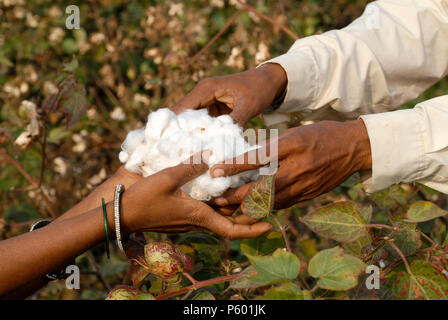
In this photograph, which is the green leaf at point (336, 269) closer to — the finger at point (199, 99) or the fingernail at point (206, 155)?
the fingernail at point (206, 155)

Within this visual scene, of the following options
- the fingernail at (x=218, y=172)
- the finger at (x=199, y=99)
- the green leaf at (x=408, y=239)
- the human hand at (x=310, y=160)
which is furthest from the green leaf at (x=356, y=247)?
the finger at (x=199, y=99)

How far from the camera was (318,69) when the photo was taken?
143cm

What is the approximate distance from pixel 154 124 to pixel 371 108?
29.0 inches

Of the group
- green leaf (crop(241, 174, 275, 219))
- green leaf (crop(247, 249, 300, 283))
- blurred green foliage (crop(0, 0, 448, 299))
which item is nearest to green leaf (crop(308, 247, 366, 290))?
green leaf (crop(247, 249, 300, 283))

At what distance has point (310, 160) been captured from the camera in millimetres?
1084

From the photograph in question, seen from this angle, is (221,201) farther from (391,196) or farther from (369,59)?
(369,59)

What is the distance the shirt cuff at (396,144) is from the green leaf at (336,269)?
411 millimetres

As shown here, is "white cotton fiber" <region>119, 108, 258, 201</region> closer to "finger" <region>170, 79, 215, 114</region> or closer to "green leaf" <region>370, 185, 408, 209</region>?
"finger" <region>170, 79, 215, 114</region>

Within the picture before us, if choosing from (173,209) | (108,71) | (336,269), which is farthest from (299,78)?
(108,71)

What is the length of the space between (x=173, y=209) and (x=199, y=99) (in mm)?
397

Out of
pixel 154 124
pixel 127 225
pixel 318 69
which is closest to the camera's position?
pixel 127 225
